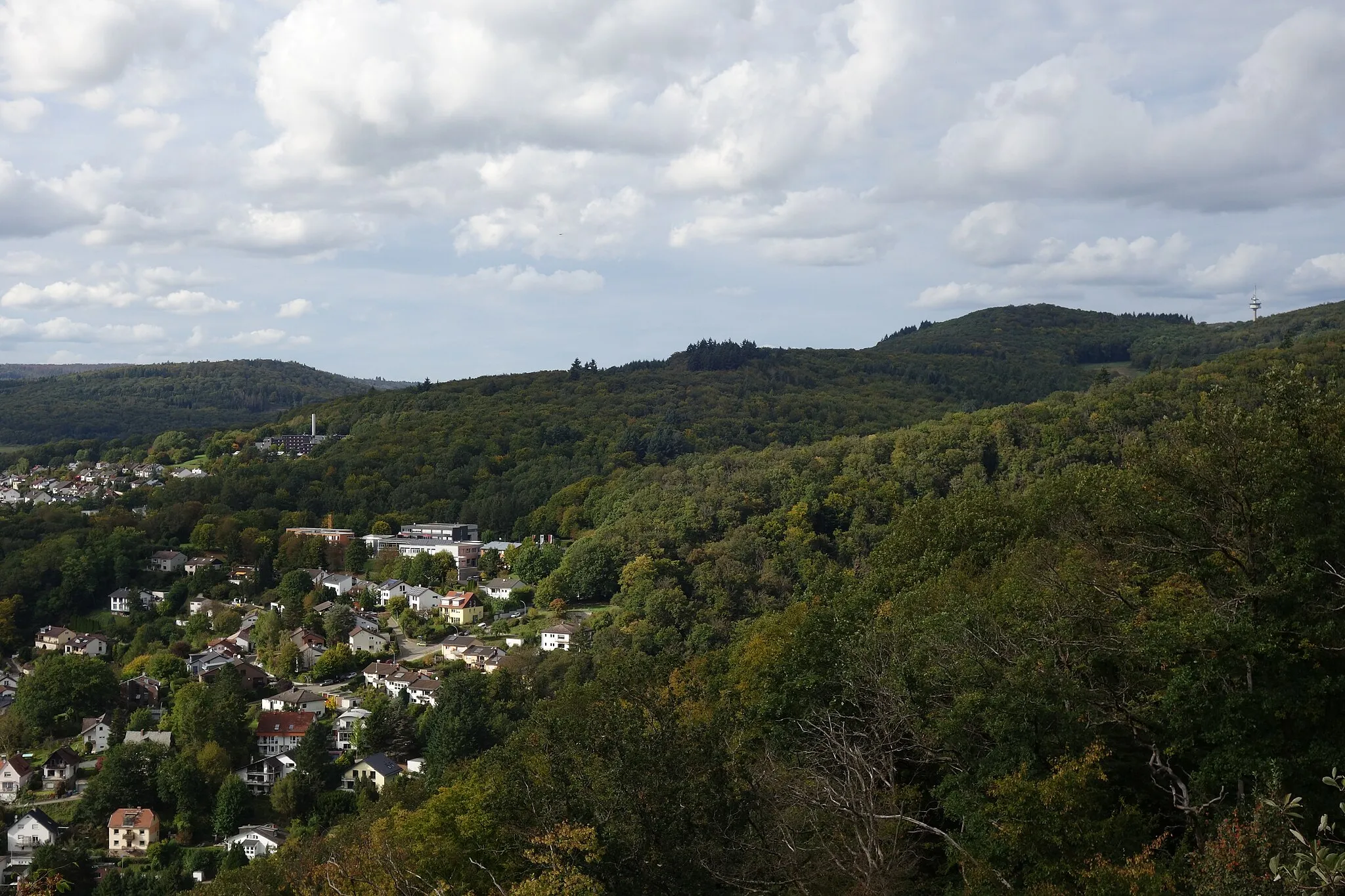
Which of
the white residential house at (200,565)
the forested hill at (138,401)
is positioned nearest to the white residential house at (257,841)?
the white residential house at (200,565)

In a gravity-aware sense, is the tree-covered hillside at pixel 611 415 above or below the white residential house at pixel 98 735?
above

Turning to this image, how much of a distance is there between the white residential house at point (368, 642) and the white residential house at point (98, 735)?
459 inches

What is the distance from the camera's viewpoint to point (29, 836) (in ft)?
109

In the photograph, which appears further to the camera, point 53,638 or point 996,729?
point 53,638

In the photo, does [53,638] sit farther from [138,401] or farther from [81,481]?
[138,401]

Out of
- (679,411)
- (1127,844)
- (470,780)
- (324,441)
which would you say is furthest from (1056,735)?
(324,441)

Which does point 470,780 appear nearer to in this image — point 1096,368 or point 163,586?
point 163,586

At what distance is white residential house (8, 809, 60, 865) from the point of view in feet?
108

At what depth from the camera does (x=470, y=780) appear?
680 inches

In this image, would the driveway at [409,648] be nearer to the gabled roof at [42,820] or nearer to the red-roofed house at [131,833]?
the red-roofed house at [131,833]

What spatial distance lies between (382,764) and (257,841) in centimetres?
553

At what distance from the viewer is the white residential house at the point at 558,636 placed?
156ft

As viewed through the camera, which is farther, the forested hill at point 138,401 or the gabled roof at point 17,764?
the forested hill at point 138,401

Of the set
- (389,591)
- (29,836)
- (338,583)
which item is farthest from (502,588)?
(29,836)
